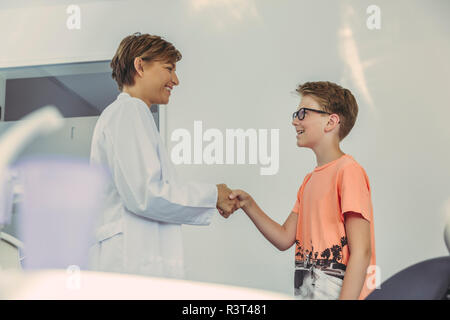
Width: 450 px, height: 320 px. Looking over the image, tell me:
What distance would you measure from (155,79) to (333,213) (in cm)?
68

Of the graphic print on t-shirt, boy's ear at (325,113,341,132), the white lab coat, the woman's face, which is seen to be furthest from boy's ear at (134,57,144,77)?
the graphic print on t-shirt

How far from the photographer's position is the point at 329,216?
1.06 meters

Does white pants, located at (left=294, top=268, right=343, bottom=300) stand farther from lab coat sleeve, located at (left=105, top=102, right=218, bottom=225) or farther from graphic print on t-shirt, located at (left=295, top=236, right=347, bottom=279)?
lab coat sleeve, located at (left=105, top=102, right=218, bottom=225)

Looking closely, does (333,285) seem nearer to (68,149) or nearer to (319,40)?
(319,40)

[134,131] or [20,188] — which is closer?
[134,131]

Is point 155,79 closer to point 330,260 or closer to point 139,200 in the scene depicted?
point 139,200

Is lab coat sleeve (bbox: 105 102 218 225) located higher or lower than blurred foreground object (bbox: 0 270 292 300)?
higher

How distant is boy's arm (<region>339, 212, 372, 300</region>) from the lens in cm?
92

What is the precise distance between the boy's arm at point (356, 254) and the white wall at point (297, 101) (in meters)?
1.05

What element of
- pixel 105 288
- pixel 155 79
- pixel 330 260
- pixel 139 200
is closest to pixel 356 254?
pixel 330 260

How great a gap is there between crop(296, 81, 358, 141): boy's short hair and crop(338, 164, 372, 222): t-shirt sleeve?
24 centimetres

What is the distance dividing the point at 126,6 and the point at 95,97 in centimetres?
54
